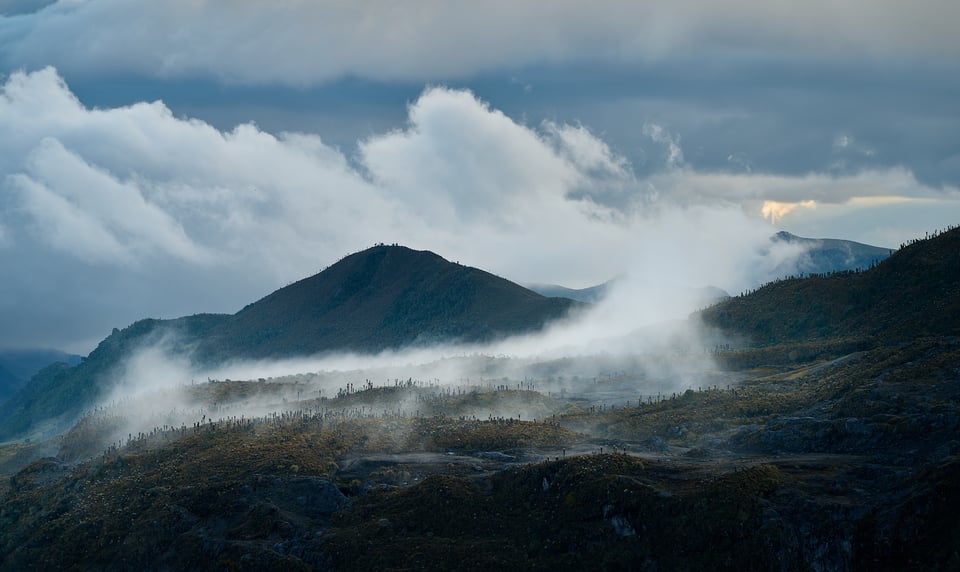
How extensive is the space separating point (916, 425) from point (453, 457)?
7575 cm

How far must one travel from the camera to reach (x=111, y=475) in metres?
168

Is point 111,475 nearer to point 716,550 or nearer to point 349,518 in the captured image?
point 349,518

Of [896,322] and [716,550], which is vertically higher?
[896,322]

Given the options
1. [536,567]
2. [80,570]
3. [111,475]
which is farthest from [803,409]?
[111,475]

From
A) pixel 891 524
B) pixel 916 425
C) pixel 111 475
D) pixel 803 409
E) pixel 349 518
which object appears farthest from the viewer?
pixel 111 475

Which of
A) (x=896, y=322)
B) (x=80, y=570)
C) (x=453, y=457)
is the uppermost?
(x=896, y=322)

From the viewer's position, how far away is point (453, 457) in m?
150

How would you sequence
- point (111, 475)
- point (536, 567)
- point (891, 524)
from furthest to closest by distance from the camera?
point (111, 475) → point (536, 567) → point (891, 524)

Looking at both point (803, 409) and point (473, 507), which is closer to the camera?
point (473, 507)

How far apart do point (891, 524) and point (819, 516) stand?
7.38 meters

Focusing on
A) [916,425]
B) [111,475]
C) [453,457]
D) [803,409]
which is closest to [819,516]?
[916,425]

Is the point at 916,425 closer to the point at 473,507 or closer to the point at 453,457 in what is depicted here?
the point at 473,507

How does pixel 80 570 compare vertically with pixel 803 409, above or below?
below

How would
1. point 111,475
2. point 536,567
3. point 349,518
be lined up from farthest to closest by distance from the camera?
point 111,475
point 349,518
point 536,567
